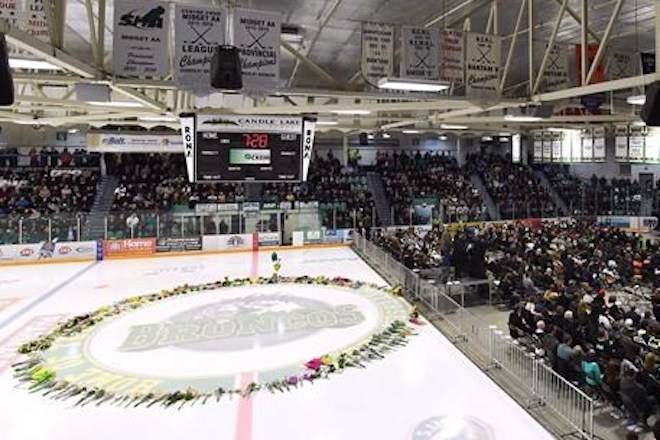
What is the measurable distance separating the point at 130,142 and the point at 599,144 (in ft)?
66.0

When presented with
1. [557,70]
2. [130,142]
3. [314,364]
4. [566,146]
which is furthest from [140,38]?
[566,146]

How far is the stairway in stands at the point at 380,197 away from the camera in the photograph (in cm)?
2606

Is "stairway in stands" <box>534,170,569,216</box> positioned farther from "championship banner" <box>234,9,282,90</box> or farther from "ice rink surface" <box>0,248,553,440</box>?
"championship banner" <box>234,9,282,90</box>

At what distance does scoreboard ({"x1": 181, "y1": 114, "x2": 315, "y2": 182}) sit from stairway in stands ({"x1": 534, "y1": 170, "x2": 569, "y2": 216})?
70.1 feet

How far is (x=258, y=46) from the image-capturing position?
7.61 meters

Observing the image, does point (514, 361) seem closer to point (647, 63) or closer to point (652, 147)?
point (647, 63)

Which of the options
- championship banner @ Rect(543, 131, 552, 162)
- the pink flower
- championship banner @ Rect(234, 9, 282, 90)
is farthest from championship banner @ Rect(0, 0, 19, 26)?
championship banner @ Rect(543, 131, 552, 162)

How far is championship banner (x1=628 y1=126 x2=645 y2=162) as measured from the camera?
19.9 meters

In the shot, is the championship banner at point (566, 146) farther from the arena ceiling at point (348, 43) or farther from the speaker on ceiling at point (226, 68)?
the speaker on ceiling at point (226, 68)

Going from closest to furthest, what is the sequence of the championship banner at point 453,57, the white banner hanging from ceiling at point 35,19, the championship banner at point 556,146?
the white banner hanging from ceiling at point 35,19 → the championship banner at point 453,57 → the championship banner at point 556,146

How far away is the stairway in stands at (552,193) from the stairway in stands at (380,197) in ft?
35.2

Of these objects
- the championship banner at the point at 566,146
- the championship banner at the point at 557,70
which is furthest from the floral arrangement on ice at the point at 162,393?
the championship banner at the point at 566,146

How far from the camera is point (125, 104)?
38.9 ft

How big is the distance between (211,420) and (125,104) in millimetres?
8308
